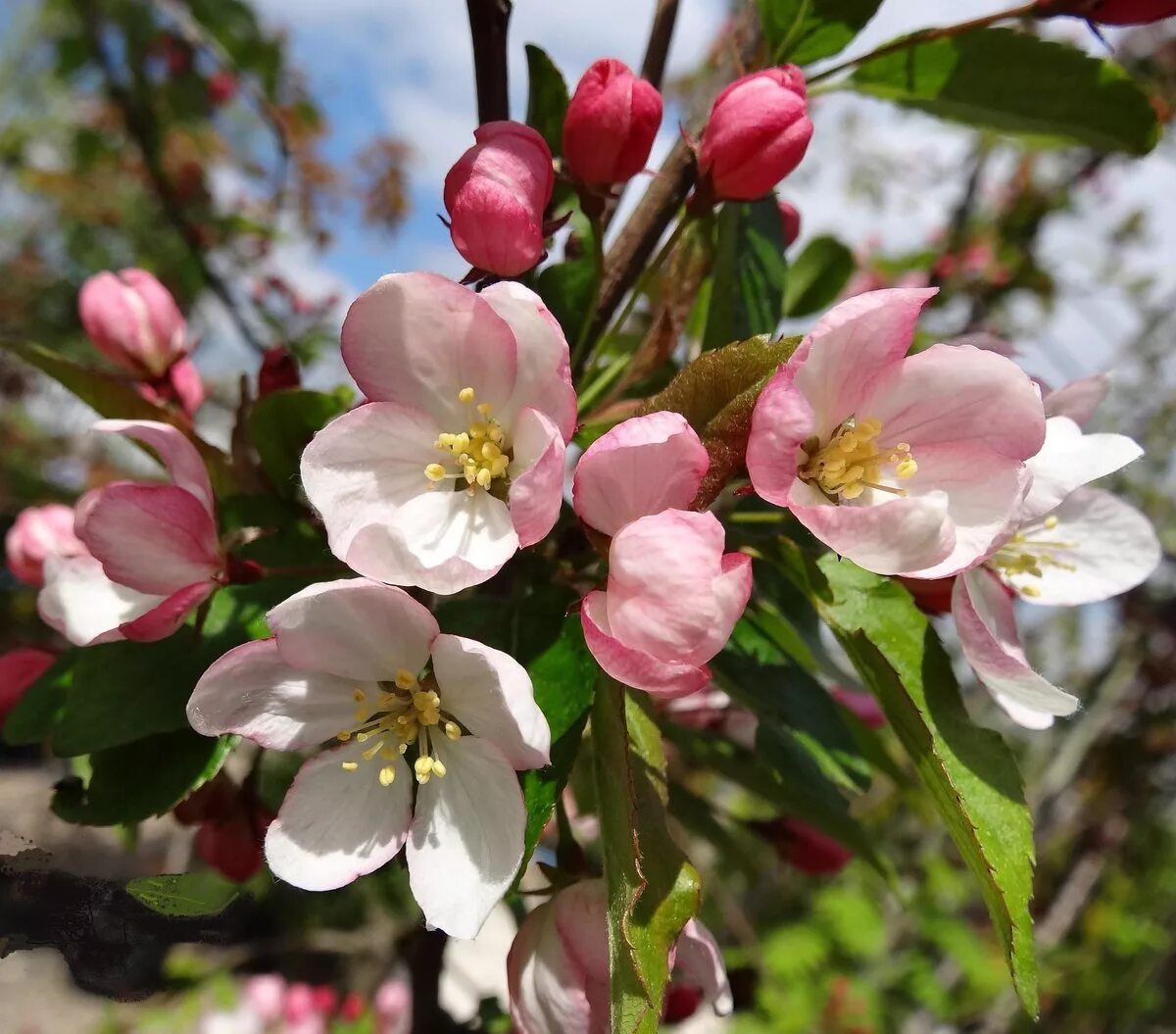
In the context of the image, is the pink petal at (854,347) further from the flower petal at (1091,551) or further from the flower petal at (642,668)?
the flower petal at (1091,551)

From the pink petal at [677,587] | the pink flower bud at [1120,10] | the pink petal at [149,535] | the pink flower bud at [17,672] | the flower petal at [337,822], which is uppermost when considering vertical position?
the pink flower bud at [1120,10]

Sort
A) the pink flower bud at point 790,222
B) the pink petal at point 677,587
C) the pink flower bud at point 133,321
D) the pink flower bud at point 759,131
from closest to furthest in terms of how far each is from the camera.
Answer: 1. the pink petal at point 677,587
2. the pink flower bud at point 759,131
3. the pink flower bud at point 133,321
4. the pink flower bud at point 790,222

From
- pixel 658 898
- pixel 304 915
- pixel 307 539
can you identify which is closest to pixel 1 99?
pixel 304 915

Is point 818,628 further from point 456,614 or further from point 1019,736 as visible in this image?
point 1019,736

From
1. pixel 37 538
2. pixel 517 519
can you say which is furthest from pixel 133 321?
pixel 517 519

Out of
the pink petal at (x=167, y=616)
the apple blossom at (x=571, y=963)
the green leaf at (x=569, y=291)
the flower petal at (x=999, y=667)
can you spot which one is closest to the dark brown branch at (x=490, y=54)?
the green leaf at (x=569, y=291)

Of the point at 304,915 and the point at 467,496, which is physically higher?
the point at 467,496

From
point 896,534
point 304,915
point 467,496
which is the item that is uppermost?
point 896,534
